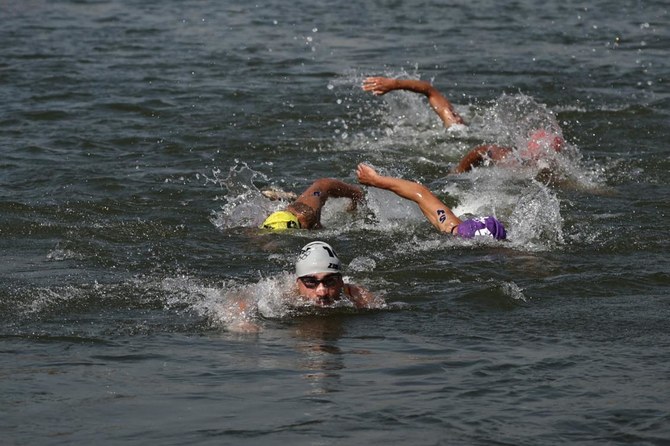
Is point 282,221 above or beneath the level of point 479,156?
beneath

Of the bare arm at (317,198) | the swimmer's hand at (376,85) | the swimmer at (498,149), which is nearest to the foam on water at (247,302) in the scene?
the bare arm at (317,198)

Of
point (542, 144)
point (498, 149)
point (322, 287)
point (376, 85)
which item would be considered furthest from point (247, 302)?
point (542, 144)

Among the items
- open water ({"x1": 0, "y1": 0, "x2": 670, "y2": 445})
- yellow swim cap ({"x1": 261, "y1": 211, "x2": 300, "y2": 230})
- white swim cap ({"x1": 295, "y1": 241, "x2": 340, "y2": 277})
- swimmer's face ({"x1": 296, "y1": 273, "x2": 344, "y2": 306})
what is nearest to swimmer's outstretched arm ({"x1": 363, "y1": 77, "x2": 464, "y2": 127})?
open water ({"x1": 0, "y1": 0, "x2": 670, "y2": 445})

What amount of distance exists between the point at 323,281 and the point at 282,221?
2.59 m

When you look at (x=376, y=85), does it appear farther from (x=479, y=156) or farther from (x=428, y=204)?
(x=428, y=204)

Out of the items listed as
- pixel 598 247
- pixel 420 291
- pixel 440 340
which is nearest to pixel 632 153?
→ pixel 598 247

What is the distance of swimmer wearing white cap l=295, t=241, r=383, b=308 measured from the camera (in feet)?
34.7

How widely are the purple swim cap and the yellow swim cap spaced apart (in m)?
1.71

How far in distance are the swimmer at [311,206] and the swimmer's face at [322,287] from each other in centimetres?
241

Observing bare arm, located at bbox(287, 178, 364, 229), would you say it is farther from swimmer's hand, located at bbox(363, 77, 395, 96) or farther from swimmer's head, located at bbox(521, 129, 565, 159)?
swimmer's head, located at bbox(521, 129, 565, 159)

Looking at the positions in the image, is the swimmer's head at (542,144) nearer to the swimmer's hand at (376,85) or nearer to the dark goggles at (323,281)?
the swimmer's hand at (376,85)

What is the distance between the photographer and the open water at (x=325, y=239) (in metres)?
8.20

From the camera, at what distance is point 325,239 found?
13.0 meters

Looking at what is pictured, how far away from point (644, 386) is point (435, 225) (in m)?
4.48
